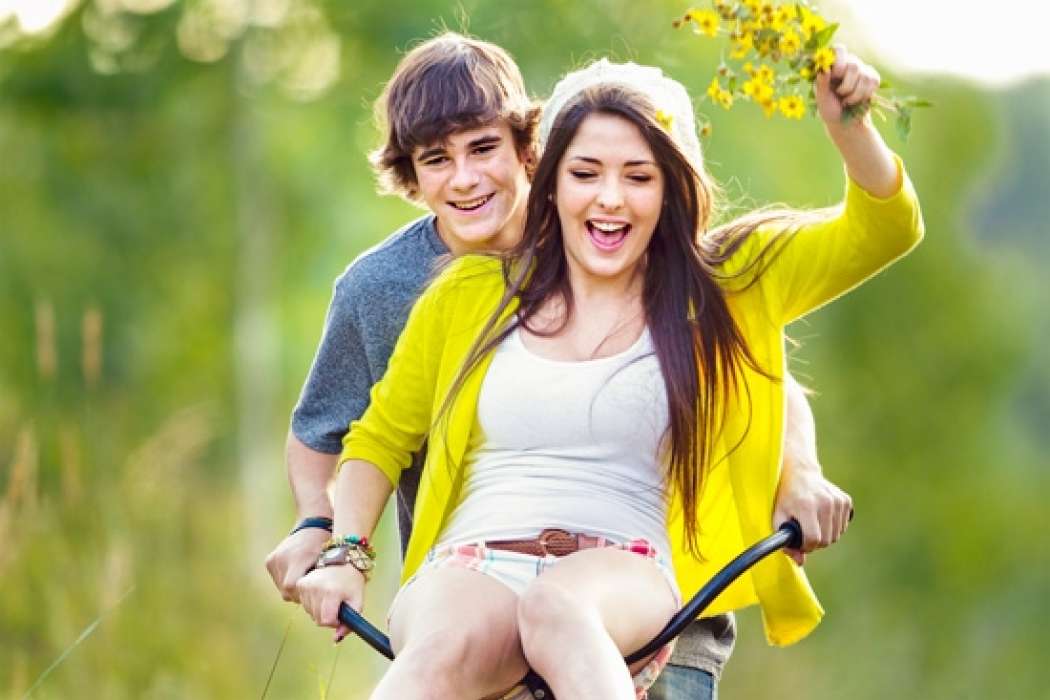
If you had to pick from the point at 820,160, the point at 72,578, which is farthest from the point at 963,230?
the point at 72,578

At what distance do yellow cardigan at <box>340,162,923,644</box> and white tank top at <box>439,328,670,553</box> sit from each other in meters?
0.07

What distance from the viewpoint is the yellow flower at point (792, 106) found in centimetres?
336

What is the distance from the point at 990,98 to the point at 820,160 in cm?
327

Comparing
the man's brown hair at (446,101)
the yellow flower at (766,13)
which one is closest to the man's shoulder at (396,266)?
the man's brown hair at (446,101)

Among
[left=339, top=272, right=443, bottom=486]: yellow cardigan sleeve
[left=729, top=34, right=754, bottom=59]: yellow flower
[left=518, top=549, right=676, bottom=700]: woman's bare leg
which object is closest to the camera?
[left=518, top=549, right=676, bottom=700]: woman's bare leg

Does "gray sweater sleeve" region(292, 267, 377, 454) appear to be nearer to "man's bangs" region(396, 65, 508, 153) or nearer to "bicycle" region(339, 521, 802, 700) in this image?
"man's bangs" region(396, 65, 508, 153)

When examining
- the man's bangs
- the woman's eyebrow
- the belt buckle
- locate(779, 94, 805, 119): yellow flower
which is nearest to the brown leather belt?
the belt buckle

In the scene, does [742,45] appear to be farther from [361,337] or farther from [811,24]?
[361,337]

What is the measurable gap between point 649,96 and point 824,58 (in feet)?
1.54

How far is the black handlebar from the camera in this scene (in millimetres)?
3369

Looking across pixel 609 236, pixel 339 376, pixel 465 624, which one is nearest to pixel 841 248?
pixel 609 236

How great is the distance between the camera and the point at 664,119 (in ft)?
12.2

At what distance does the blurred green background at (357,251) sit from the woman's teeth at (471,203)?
7361mm

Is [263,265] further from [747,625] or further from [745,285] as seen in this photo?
[745,285]
